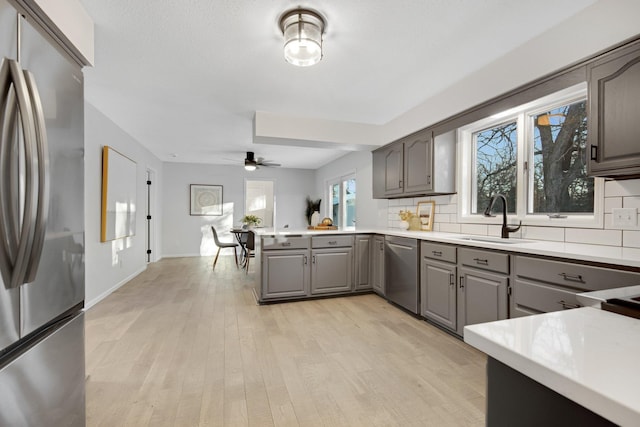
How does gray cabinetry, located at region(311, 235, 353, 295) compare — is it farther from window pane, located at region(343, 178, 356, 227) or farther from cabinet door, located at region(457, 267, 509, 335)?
window pane, located at region(343, 178, 356, 227)

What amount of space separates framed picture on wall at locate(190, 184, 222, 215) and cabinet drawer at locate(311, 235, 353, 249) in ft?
15.4

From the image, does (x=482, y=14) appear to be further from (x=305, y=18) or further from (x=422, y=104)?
(x=422, y=104)

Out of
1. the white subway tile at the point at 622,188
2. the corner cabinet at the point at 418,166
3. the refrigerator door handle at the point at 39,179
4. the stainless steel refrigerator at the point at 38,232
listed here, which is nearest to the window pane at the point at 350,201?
the corner cabinet at the point at 418,166

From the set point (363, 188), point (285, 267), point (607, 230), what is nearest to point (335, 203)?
point (363, 188)

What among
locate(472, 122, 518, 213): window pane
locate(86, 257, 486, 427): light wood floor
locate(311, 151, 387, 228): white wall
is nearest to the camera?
locate(86, 257, 486, 427): light wood floor

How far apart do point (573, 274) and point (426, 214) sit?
2.16 m

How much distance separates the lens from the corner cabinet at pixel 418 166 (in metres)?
3.35

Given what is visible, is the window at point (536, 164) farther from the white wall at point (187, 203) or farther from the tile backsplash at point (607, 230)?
the white wall at point (187, 203)

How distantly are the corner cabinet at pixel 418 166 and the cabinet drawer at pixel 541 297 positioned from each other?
1.50 meters

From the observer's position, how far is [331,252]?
3807mm

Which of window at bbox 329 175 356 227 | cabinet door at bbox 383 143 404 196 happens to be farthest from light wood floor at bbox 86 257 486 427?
window at bbox 329 175 356 227

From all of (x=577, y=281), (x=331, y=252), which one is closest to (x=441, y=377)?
(x=577, y=281)

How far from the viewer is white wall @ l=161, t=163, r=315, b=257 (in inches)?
290

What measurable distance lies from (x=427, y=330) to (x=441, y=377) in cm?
81
